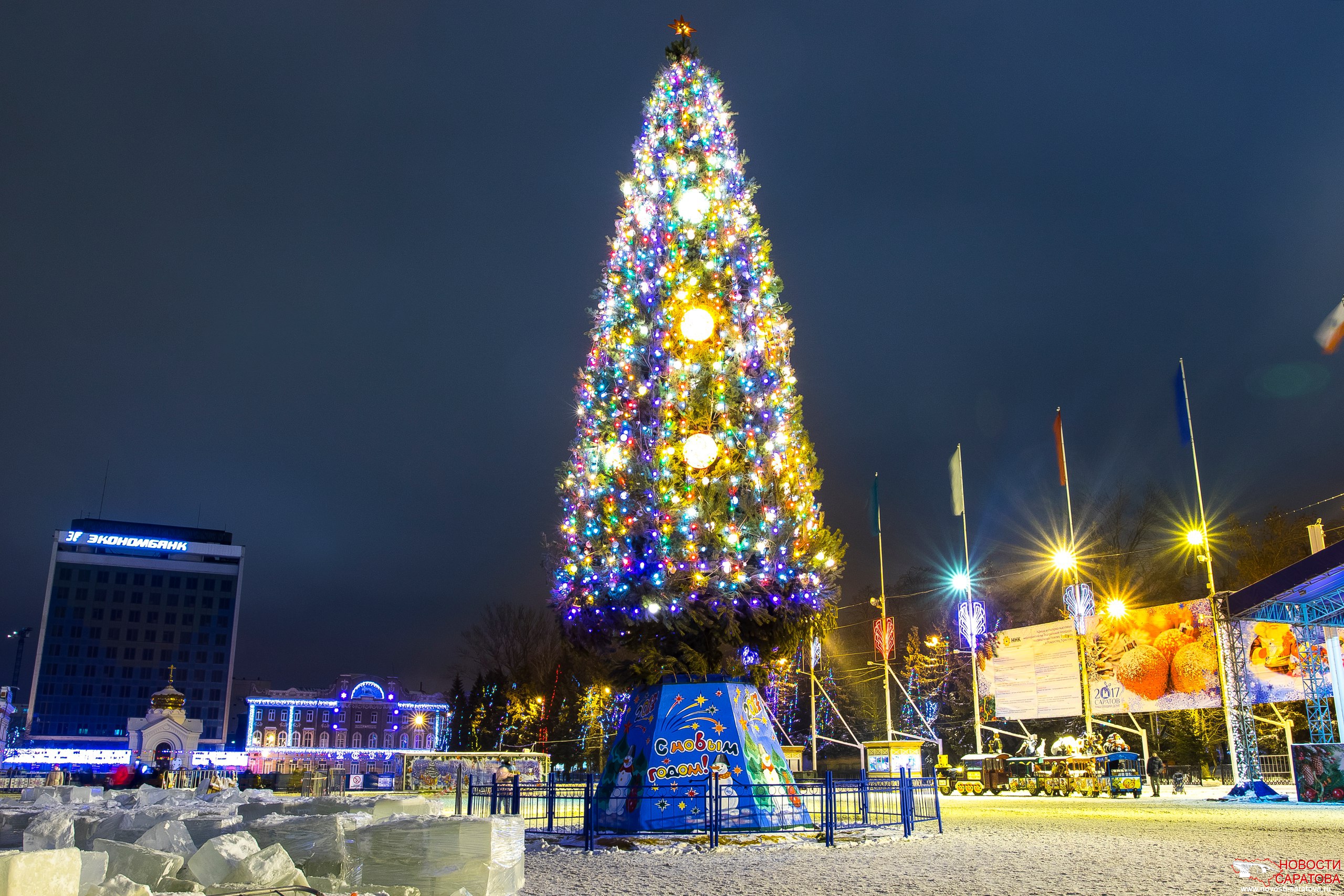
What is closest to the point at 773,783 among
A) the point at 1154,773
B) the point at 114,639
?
the point at 1154,773

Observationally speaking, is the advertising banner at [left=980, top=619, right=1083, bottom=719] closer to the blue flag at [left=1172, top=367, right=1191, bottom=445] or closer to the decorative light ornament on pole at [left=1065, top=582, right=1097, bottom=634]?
the decorative light ornament on pole at [left=1065, top=582, right=1097, bottom=634]

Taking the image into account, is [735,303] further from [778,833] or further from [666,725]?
[778,833]

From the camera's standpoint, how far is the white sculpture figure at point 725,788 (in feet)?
41.8

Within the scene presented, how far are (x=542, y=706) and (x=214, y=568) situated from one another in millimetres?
78422

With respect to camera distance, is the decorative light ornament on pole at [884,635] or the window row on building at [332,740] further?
the window row on building at [332,740]

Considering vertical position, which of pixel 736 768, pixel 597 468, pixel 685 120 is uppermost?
pixel 685 120

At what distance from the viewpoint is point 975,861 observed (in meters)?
10.6

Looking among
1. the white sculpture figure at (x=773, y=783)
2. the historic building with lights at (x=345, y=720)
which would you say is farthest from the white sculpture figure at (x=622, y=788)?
the historic building with lights at (x=345, y=720)

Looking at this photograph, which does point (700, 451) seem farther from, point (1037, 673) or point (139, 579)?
point (139, 579)

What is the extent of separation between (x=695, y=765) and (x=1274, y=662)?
22.7m

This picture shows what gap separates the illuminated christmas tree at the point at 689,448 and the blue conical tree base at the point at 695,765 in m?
0.52

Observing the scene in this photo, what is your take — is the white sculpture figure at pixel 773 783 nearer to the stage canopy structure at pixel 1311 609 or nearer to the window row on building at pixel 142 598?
the stage canopy structure at pixel 1311 609

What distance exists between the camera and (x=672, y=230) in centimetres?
1455

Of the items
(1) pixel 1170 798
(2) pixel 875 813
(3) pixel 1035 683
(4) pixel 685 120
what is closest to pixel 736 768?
(2) pixel 875 813
